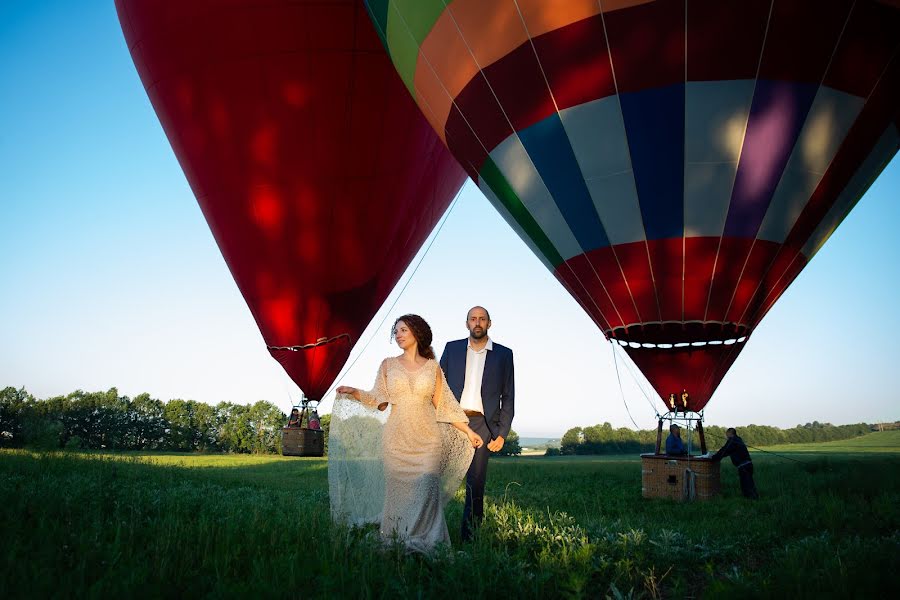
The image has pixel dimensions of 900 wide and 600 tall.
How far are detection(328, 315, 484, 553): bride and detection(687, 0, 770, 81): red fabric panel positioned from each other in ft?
13.1

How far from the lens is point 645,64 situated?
6062 millimetres

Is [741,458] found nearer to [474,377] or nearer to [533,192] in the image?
[533,192]

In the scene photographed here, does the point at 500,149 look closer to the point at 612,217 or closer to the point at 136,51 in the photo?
the point at 612,217

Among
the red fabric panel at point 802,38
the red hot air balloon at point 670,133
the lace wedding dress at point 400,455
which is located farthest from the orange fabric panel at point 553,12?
the lace wedding dress at point 400,455

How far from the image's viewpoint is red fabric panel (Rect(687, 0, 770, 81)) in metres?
5.70

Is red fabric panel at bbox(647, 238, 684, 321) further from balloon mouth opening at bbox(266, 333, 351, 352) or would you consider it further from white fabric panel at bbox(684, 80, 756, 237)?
balloon mouth opening at bbox(266, 333, 351, 352)

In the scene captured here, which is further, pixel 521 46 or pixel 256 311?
pixel 256 311

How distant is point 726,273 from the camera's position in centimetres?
693

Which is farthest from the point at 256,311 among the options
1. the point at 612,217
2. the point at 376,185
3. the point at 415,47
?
the point at 612,217

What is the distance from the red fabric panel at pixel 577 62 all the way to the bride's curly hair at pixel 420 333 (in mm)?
3581

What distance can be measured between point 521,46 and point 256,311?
8.72 metres

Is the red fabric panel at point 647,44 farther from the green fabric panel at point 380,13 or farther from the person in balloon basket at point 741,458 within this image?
the person in balloon basket at point 741,458

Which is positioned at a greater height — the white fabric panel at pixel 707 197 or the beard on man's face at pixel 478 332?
the white fabric panel at pixel 707 197

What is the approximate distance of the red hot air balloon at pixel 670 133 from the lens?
589 cm
